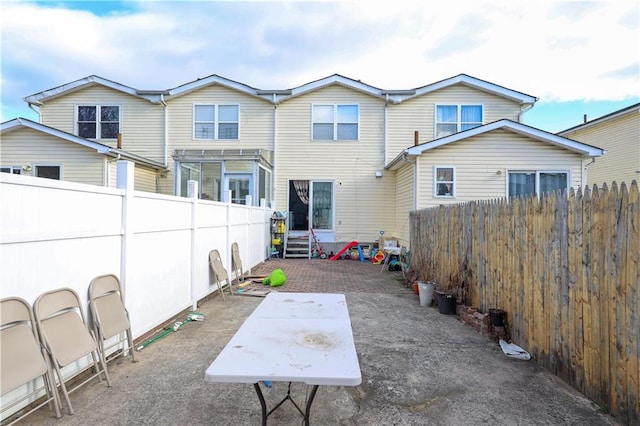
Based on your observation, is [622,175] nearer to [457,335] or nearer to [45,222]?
[457,335]

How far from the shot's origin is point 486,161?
1085 centimetres

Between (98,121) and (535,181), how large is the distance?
16216 millimetres

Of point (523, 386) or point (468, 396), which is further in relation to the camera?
point (523, 386)

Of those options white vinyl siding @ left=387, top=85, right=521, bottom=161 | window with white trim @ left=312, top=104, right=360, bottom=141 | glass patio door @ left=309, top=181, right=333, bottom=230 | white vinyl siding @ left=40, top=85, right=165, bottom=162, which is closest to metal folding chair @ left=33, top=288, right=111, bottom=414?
glass patio door @ left=309, top=181, right=333, bottom=230

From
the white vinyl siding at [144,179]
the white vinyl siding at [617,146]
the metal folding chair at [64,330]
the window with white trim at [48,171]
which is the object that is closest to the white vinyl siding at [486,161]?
the white vinyl siding at [617,146]

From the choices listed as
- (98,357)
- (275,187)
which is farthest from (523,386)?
(275,187)

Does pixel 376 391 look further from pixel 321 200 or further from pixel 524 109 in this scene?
pixel 524 109

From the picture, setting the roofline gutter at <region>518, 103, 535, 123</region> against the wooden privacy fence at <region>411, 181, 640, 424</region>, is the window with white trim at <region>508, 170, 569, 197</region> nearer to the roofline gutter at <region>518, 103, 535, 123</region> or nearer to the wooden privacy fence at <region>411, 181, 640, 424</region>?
the roofline gutter at <region>518, 103, 535, 123</region>

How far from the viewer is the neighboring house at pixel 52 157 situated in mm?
11836

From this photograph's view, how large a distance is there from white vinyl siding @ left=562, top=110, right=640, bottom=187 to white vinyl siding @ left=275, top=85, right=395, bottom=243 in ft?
28.2

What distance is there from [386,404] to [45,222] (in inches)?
119

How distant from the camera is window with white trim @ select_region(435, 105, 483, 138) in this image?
13.4 m

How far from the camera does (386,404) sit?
9.08 ft

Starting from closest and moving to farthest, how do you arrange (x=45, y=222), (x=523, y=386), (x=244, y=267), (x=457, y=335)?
(x=45, y=222)
(x=523, y=386)
(x=457, y=335)
(x=244, y=267)
